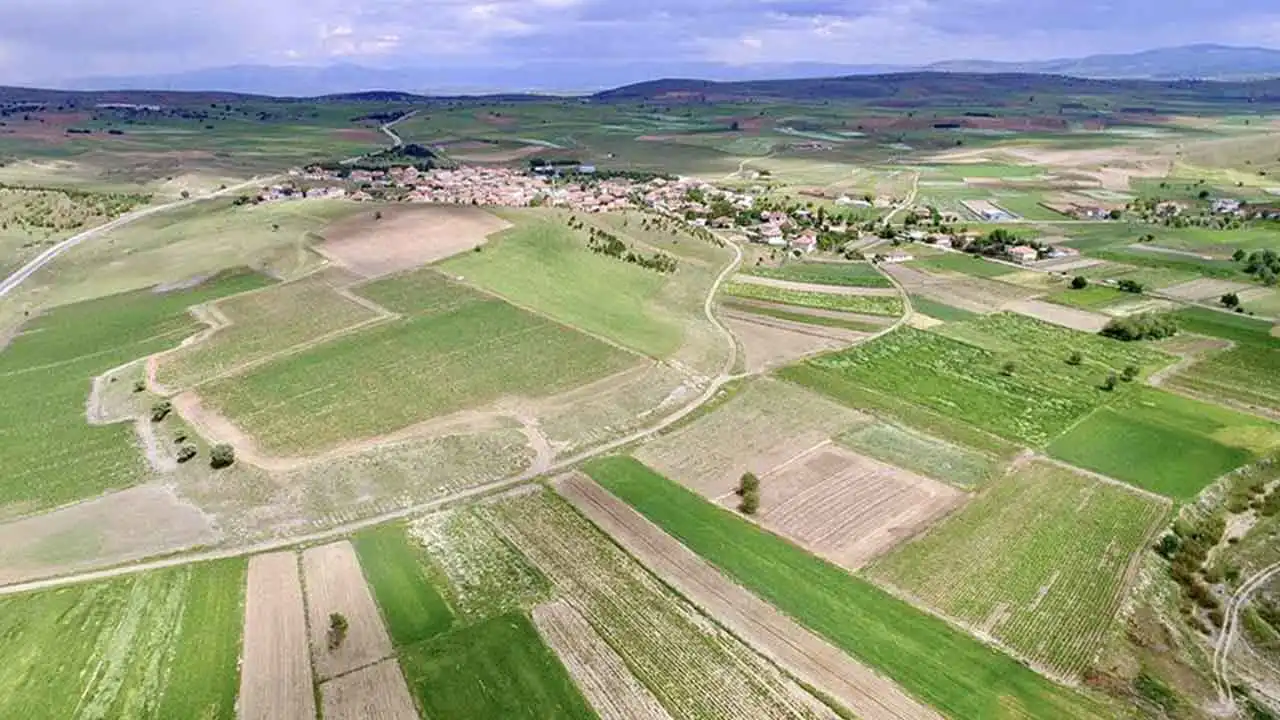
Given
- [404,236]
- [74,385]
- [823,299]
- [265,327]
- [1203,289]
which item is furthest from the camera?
[404,236]

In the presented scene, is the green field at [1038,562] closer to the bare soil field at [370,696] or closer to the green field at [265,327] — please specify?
the bare soil field at [370,696]

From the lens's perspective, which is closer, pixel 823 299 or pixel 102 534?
pixel 102 534

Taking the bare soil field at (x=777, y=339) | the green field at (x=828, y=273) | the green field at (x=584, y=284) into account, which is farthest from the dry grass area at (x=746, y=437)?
the green field at (x=828, y=273)

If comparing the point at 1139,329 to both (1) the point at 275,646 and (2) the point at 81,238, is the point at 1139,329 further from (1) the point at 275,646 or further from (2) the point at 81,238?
(2) the point at 81,238

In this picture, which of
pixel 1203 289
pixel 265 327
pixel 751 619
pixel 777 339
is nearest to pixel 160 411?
pixel 265 327

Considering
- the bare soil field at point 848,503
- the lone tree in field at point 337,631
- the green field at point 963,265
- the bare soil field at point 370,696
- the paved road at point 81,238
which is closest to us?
the bare soil field at point 370,696

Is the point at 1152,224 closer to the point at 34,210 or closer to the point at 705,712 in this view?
the point at 705,712

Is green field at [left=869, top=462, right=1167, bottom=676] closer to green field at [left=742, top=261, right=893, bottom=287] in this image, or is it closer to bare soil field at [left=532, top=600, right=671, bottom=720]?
bare soil field at [left=532, top=600, right=671, bottom=720]
